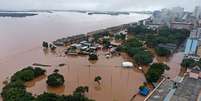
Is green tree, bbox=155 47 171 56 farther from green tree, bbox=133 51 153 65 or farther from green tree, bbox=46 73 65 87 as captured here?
green tree, bbox=46 73 65 87

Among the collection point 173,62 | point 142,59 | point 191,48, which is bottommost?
point 173,62

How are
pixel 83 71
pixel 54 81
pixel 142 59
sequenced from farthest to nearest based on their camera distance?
pixel 142 59 < pixel 83 71 < pixel 54 81

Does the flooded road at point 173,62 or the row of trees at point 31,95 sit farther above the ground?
the row of trees at point 31,95

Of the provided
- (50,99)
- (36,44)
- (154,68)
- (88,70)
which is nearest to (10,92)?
(50,99)

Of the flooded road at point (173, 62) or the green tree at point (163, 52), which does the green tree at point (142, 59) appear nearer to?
the flooded road at point (173, 62)

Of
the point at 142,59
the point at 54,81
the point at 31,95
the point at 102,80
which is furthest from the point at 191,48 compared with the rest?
the point at 31,95

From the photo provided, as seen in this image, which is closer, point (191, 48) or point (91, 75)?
point (91, 75)

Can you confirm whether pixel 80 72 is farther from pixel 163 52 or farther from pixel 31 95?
pixel 163 52

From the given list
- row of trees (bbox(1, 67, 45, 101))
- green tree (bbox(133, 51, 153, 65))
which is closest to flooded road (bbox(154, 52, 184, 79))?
green tree (bbox(133, 51, 153, 65))

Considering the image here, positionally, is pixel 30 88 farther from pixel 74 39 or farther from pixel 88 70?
pixel 74 39

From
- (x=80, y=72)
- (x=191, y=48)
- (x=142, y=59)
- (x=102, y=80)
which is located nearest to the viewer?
(x=102, y=80)

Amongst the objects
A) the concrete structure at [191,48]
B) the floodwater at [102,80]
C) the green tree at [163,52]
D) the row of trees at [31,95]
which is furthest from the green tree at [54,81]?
the concrete structure at [191,48]
